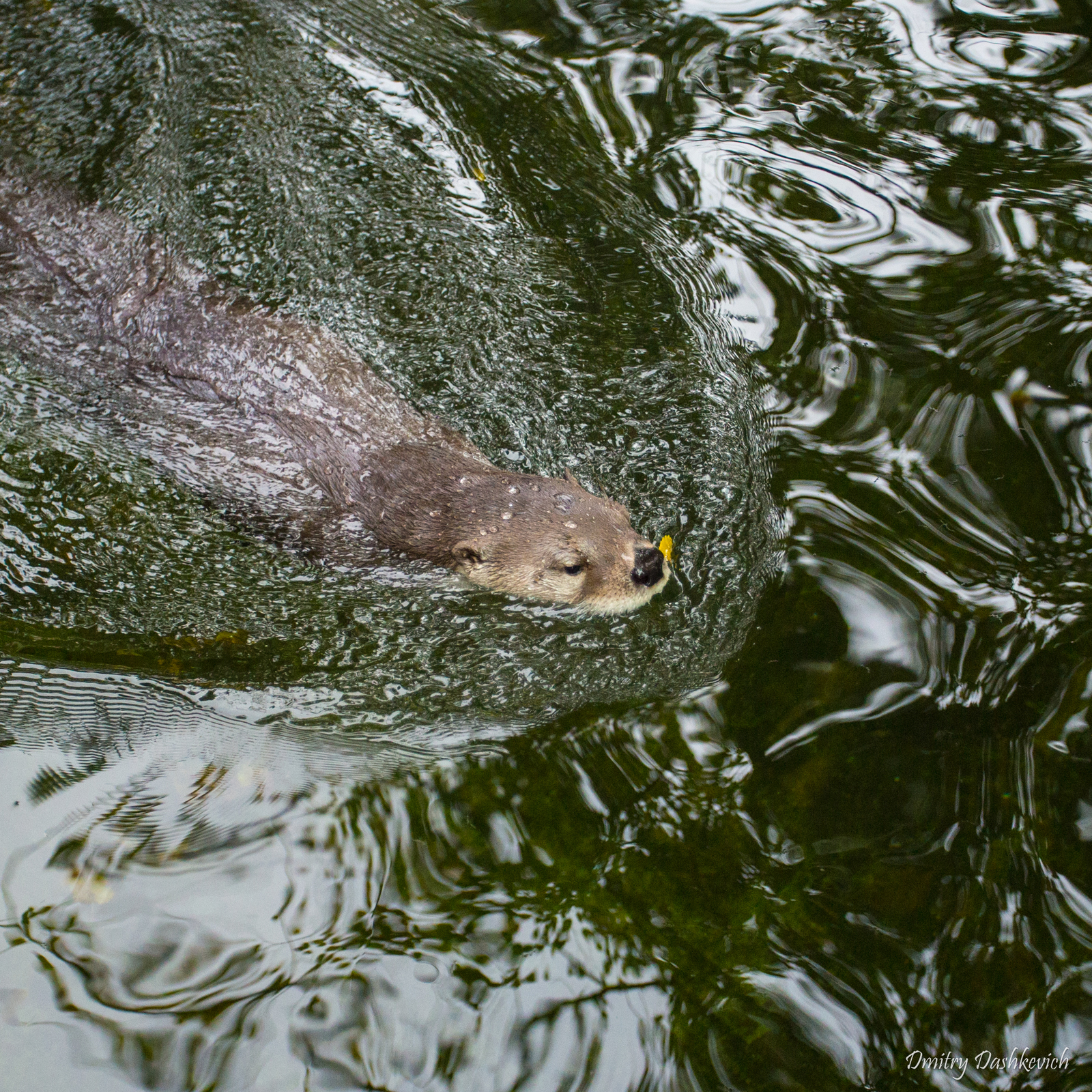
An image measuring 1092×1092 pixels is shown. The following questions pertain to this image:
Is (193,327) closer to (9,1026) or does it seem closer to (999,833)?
(9,1026)

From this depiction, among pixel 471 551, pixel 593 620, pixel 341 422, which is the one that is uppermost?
pixel 341 422

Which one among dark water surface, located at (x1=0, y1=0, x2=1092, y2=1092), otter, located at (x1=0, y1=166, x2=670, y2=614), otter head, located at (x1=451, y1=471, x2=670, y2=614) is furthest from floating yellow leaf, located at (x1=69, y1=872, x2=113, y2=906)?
otter head, located at (x1=451, y1=471, x2=670, y2=614)

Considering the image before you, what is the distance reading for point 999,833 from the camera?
2.66 meters

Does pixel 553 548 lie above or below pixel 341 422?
below

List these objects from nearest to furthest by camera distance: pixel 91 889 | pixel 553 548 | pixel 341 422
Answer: pixel 91 889, pixel 553 548, pixel 341 422

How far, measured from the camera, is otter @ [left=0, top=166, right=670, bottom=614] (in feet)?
11.1

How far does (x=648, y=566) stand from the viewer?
3.23 meters

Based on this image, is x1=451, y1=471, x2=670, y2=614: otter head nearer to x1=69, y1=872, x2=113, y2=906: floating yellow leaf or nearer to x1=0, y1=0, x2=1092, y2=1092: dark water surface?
x1=0, y1=0, x2=1092, y2=1092: dark water surface

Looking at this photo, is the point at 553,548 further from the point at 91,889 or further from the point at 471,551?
the point at 91,889

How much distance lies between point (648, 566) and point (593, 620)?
1.01 feet

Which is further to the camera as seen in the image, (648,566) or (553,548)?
(553,548)

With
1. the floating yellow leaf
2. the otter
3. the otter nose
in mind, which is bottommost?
the floating yellow leaf

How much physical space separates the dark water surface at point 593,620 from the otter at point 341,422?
147mm

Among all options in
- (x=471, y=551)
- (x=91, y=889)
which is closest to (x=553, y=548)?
(x=471, y=551)
